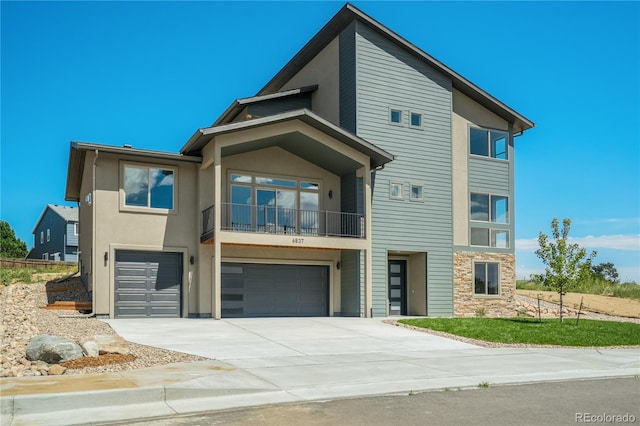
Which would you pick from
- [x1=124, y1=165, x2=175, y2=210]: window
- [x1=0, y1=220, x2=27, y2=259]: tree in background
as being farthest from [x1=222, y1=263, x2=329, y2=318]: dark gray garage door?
[x1=0, y1=220, x2=27, y2=259]: tree in background

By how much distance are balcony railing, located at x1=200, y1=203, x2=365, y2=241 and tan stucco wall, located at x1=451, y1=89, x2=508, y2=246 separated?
471cm

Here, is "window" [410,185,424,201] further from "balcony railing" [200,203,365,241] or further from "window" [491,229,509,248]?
"window" [491,229,509,248]

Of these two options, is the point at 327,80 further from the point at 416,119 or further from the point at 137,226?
the point at 137,226

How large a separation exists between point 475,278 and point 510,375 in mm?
14622

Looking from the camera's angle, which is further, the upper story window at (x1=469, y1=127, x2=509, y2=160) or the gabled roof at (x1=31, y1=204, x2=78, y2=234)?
the gabled roof at (x1=31, y1=204, x2=78, y2=234)

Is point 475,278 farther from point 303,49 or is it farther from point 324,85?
point 303,49

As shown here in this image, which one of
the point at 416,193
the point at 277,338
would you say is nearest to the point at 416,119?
the point at 416,193

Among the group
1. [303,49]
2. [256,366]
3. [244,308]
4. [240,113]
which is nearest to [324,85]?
[303,49]

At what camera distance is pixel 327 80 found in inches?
1022

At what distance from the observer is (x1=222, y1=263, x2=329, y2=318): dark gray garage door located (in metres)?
22.8

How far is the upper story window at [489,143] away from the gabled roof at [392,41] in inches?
32.4

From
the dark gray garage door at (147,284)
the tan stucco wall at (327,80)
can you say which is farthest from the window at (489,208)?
the dark gray garage door at (147,284)

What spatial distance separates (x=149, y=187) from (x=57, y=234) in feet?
126
